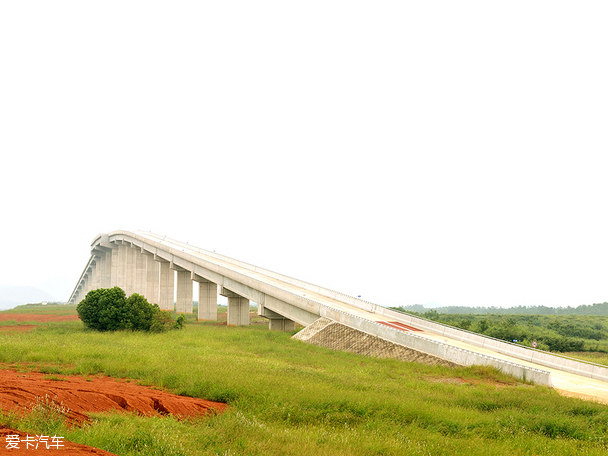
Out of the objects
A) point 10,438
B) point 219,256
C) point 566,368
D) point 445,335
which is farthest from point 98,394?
point 219,256

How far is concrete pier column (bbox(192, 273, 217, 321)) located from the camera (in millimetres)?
53406

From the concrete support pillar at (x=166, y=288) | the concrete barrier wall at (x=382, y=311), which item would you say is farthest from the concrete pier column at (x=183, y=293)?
the concrete support pillar at (x=166, y=288)

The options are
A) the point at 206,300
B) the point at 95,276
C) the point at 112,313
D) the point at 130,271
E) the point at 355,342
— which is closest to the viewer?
the point at 355,342

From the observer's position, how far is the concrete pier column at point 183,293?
2381 inches

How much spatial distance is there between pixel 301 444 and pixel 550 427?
716 cm

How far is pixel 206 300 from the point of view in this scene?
53531 millimetres

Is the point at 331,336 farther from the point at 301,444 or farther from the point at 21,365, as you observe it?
the point at 301,444

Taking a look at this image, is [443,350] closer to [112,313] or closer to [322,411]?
[322,411]

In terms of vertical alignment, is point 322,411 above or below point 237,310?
below

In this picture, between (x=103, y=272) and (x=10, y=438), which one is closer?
(x=10, y=438)

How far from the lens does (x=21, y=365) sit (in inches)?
679

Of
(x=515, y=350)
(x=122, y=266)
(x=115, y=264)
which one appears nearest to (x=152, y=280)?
(x=122, y=266)

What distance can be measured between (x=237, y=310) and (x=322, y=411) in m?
34.5

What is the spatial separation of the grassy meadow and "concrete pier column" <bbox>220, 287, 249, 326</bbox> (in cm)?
2350
